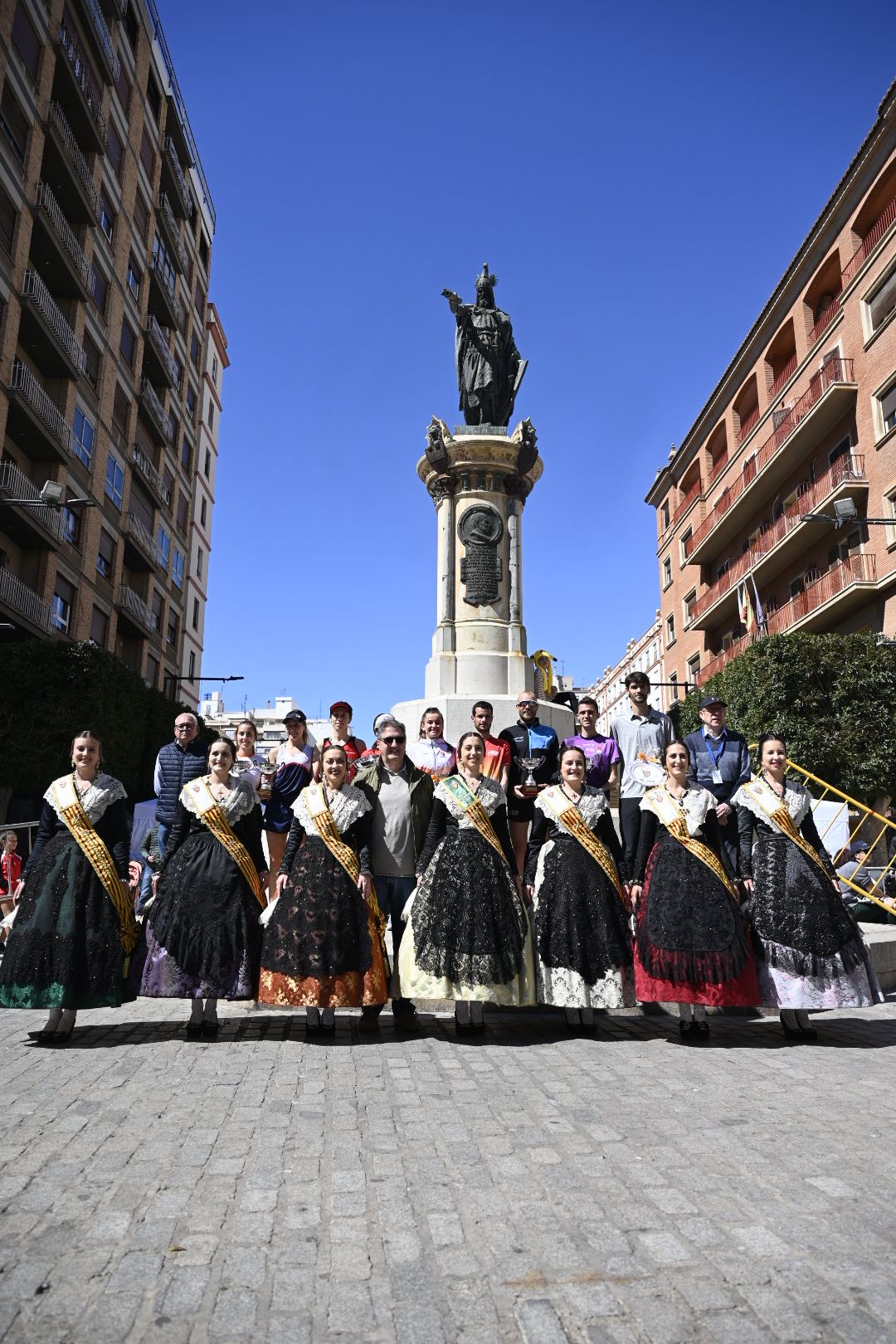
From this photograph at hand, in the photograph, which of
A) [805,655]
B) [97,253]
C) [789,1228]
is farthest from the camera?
[97,253]

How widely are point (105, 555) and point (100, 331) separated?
8221mm

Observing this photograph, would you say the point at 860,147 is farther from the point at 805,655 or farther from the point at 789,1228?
the point at 789,1228

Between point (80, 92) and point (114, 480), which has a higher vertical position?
point (80, 92)

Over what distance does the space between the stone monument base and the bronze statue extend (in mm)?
7203

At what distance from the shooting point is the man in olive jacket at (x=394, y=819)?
21.5ft

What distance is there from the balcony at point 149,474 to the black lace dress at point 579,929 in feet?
112

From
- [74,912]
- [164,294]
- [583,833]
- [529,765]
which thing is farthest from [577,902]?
[164,294]

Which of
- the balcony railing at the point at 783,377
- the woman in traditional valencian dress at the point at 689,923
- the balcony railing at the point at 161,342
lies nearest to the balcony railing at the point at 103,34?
the balcony railing at the point at 161,342

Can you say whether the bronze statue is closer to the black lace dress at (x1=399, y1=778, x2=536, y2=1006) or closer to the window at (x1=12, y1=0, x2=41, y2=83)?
the black lace dress at (x1=399, y1=778, x2=536, y2=1006)

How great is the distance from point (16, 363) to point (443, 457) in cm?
1571

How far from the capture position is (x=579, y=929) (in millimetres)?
6102

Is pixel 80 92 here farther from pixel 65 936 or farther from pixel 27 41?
pixel 65 936

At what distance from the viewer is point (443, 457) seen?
1912 cm

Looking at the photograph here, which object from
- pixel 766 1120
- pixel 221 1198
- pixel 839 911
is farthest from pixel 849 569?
pixel 221 1198
